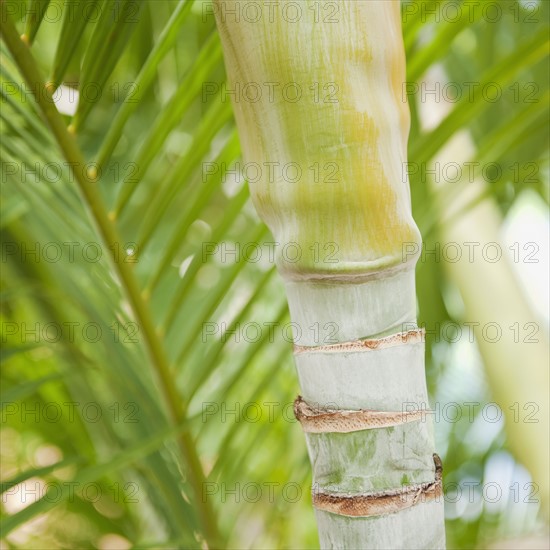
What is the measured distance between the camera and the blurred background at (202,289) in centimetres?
51

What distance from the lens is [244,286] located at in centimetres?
98

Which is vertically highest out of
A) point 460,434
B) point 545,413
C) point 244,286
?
point 244,286

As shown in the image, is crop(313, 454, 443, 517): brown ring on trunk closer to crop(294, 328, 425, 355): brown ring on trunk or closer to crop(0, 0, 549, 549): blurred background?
crop(294, 328, 425, 355): brown ring on trunk

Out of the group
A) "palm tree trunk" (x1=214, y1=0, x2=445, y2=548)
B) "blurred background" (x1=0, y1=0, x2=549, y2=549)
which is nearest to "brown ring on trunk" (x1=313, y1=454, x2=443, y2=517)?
"palm tree trunk" (x1=214, y1=0, x2=445, y2=548)

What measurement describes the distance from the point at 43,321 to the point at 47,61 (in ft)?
0.92

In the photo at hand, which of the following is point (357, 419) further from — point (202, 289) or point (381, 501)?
point (202, 289)

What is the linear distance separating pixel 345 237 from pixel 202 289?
0.71 m

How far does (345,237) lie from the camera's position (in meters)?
0.28

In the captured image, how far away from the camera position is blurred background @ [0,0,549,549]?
20.1 inches

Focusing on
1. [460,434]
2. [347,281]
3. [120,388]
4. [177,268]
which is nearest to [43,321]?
[177,268]

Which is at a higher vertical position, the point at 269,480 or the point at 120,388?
the point at 120,388

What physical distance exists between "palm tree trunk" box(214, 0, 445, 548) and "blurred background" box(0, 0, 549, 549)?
17cm

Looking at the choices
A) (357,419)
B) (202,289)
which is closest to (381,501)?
(357,419)

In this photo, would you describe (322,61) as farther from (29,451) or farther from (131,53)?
(29,451)
